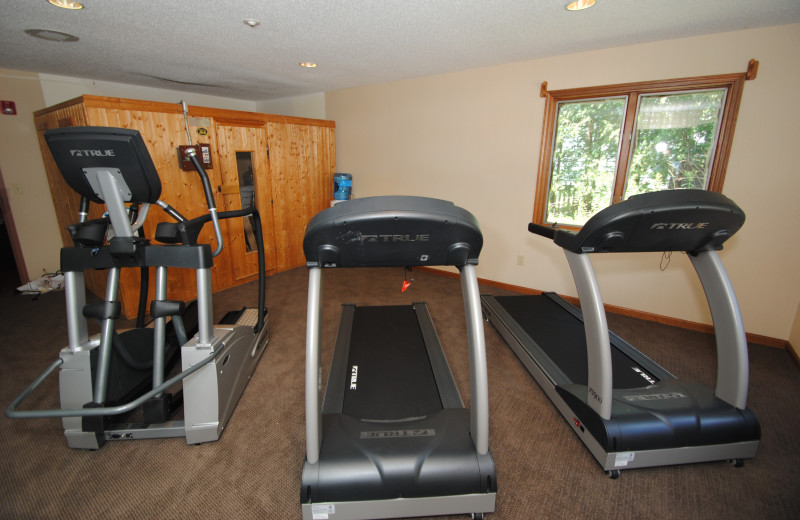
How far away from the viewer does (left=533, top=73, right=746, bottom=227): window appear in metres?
2.95

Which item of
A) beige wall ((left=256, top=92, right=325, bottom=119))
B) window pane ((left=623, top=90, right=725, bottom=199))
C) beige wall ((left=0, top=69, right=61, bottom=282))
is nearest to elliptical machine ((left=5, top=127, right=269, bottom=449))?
beige wall ((left=0, top=69, right=61, bottom=282))

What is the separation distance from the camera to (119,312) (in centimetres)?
182

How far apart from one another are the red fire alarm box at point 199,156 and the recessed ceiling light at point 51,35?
1.02 m

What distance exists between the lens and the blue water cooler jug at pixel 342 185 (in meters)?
5.06

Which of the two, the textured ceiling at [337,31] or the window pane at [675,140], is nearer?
the textured ceiling at [337,31]

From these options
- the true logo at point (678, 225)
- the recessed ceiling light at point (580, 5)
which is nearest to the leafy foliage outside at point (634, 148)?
the recessed ceiling light at point (580, 5)

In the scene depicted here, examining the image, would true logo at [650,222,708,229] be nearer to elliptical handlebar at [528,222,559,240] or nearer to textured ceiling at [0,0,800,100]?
elliptical handlebar at [528,222,559,240]

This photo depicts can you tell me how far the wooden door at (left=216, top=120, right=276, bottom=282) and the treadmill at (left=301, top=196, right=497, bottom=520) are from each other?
9.33 ft

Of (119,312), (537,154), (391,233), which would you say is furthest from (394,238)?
(537,154)

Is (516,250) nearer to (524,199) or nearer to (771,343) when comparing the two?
(524,199)

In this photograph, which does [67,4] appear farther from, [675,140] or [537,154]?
[675,140]

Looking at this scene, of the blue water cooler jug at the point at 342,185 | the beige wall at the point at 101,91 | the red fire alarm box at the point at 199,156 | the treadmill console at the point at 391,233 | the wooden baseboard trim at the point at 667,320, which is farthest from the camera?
the blue water cooler jug at the point at 342,185

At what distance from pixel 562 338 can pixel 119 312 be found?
2.91 meters

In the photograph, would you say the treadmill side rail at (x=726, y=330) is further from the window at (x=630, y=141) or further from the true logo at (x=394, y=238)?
the true logo at (x=394, y=238)
